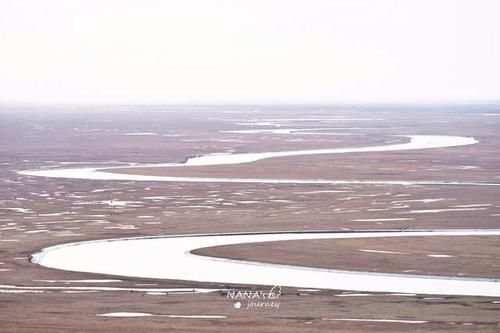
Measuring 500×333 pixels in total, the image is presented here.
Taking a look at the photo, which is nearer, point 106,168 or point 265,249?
point 265,249

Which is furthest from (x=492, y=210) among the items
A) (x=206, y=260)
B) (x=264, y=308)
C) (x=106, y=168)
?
(x=106, y=168)

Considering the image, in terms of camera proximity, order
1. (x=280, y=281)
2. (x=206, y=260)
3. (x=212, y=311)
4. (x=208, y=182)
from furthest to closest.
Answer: (x=208, y=182) < (x=206, y=260) < (x=280, y=281) < (x=212, y=311)

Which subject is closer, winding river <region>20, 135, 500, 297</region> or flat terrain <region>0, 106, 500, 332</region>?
flat terrain <region>0, 106, 500, 332</region>

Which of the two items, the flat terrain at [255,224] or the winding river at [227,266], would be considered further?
the winding river at [227,266]

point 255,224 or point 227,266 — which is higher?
point 227,266

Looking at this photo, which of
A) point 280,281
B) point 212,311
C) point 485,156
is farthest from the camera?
point 485,156

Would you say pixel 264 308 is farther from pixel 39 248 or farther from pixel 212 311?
pixel 39 248

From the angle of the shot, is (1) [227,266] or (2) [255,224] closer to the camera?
(1) [227,266]
